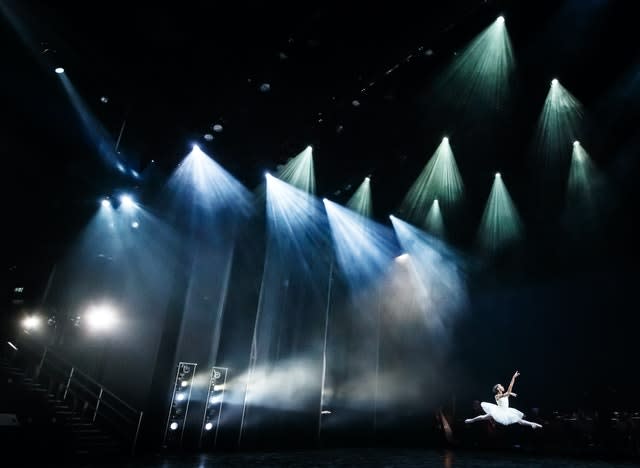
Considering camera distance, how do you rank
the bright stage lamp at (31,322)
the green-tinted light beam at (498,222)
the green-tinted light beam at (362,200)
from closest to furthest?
the bright stage lamp at (31,322) → the green-tinted light beam at (498,222) → the green-tinted light beam at (362,200)

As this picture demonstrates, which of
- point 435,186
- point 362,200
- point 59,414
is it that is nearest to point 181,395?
point 59,414

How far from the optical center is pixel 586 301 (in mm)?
11688

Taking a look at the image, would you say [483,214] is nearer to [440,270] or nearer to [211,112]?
[440,270]

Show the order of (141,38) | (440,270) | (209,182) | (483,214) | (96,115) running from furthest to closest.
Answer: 1. (440,270)
2. (483,214)
3. (209,182)
4. (96,115)
5. (141,38)

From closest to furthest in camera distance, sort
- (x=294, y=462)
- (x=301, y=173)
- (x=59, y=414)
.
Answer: (x=294, y=462) < (x=59, y=414) < (x=301, y=173)

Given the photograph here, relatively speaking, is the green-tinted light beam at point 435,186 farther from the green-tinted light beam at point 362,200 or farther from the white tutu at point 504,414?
the white tutu at point 504,414

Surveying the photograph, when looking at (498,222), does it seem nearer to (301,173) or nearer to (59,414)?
(301,173)

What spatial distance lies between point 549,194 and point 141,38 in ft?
36.7

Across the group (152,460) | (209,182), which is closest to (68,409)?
(152,460)

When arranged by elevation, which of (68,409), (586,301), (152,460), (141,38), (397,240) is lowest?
(152,460)

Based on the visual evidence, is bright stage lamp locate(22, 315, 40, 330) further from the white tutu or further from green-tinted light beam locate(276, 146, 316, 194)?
the white tutu

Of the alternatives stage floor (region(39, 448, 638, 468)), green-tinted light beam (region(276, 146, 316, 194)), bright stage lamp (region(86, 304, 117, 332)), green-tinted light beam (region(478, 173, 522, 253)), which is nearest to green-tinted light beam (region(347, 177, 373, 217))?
green-tinted light beam (region(276, 146, 316, 194))

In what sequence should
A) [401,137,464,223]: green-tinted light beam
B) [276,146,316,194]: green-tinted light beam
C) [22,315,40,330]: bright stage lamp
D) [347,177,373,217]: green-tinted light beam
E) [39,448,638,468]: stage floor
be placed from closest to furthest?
[39,448,638,468]: stage floor < [401,137,464,223]: green-tinted light beam < [276,146,316,194]: green-tinted light beam < [22,315,40,330]: bright stage lamp < [347,177,373,217]: green-tinted light beam

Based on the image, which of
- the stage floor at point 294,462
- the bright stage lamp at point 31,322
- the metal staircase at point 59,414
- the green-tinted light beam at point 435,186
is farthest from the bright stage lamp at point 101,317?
the green-tinted light beam at point 435,186
